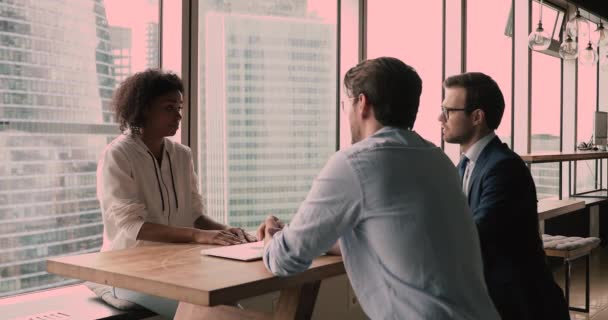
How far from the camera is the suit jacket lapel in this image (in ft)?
8.45

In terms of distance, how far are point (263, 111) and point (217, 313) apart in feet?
6.33

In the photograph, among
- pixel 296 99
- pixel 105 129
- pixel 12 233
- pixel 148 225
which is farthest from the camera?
pixel 296 99

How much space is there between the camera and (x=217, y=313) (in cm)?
226

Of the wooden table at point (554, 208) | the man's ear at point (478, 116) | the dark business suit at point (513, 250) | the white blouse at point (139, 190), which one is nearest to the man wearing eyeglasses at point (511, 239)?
the dark business suit at point (513, 250)

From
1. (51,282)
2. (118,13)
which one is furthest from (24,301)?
(118,13)

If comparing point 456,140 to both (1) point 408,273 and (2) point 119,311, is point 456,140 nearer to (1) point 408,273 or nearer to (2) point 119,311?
(1) point 408,273

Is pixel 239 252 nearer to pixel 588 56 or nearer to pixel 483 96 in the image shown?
pixel 483 96

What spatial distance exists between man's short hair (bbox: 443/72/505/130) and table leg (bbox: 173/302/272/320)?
1.18 meters

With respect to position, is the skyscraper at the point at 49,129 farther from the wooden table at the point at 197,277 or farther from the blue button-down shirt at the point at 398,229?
the blue button-down shirt at the point at 398,229

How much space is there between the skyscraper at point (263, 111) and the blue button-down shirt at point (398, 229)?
202 centimetres

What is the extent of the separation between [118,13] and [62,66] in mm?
389

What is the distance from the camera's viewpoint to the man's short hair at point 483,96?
2.69 meters

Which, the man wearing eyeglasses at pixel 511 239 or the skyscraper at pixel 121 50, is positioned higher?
the skyscraper at pixel 121 50

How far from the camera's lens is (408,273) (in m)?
1.59
